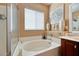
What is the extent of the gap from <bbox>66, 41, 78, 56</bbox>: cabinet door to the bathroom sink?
0.74 ft

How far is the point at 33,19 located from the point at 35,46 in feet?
1.05

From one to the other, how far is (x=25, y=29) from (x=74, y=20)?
1.89 ft

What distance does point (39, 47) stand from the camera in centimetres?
129

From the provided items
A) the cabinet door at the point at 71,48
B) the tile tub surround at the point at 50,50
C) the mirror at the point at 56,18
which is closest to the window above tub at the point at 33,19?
the mirror at the point at 56,18

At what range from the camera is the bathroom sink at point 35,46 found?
49.3 inches

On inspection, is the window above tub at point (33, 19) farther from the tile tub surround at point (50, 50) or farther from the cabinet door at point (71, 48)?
the cabinet door at point (71, 48)

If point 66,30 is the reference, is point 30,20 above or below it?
above

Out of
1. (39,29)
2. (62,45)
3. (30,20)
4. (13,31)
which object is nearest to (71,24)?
(62,45)

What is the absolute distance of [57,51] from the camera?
1217 millimetres

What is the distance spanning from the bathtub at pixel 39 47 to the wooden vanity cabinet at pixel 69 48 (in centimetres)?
7

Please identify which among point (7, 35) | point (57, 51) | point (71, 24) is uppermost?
point (71, 24)

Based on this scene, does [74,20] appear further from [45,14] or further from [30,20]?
[30,20]

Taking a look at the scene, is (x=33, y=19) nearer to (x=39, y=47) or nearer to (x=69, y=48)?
(x=39, y=47)

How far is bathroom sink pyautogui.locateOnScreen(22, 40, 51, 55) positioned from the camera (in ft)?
4.11
